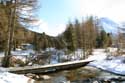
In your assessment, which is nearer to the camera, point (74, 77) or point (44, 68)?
point (74, 77)

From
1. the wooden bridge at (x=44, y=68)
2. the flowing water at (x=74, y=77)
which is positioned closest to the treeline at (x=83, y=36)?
the wooden bridge at (x=44, y=68)

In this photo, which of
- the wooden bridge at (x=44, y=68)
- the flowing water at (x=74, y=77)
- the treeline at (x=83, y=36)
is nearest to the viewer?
the flowing water at (x=74, y=77)

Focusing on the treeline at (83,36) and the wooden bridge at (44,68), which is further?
the treeline at (83,36)

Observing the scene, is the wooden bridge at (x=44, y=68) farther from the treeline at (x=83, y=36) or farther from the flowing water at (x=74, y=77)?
the treeline at (x=83, y=36)

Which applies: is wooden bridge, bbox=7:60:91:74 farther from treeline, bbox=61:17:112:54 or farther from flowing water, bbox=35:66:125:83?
treeline, bbox=61:17:112:54

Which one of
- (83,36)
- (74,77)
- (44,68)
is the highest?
(83,36)

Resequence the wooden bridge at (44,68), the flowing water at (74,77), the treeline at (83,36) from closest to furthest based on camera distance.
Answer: the flowing water at (74,77), the wooden bridge at (44,68), the treeline at (83,36)

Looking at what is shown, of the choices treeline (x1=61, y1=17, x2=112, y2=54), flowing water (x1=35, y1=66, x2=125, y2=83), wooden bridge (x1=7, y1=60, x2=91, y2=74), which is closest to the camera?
flowing water (x1=35, y1=66, x2=125, y2=83)

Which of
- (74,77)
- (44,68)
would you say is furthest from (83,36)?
(74,77)

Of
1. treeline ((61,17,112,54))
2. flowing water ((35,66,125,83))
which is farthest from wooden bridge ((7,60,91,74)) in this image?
treeline ((61,17,112,54))

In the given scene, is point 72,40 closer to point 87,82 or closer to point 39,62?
point 39,62

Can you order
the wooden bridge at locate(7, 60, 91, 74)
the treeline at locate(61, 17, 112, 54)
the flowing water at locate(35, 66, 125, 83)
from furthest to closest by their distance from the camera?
the treeline at locate(61, 17, 112, 54) → the wooden bridge at locate(7, 60, 91, 74) → the flowing water at locate(35, 66, 125, 83)

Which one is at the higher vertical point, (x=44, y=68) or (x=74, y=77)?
(x=44, y=68)

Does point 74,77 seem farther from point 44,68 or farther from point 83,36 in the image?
point 83,36
